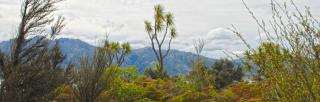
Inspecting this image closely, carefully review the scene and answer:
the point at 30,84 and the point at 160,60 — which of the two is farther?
the point at 160,60

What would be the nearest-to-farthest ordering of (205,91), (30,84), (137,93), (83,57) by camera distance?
(30,84) → (83,57) → (137,93) → (205,91)

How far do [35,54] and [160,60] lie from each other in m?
31.7

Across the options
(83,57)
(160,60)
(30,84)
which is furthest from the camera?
(160,60)

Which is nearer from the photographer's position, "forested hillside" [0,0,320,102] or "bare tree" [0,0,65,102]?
"forested hillside" [0,0,320,102]

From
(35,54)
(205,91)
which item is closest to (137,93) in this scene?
(205,91)

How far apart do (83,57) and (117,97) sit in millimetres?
6265

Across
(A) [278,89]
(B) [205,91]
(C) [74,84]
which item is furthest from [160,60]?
(A) [278,89]

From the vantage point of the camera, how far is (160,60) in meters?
47.0

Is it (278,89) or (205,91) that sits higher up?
(278,89)

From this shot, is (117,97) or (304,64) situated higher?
(304,64)

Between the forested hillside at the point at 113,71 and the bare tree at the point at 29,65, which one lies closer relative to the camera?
the forested hillside at the point at 113,71

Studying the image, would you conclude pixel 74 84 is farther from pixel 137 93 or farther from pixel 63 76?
pixel 137 93

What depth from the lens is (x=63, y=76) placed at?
17.0 metres

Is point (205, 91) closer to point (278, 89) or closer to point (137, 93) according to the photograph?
point (137, 93)
